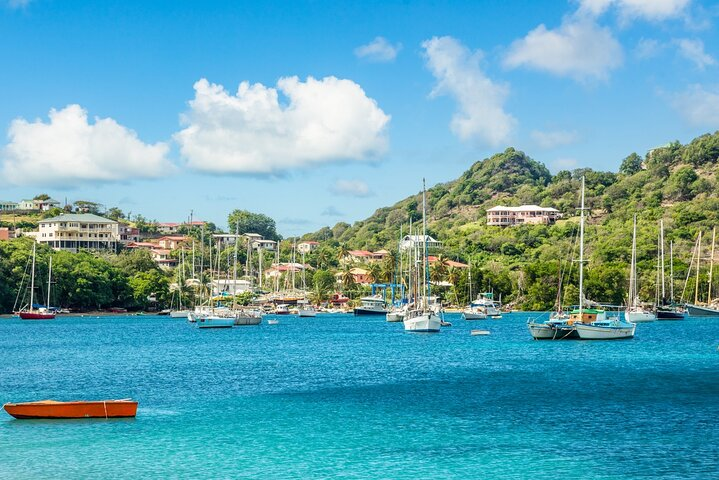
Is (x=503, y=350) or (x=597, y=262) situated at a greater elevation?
(x=597, y=262)

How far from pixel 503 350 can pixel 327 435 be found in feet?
138

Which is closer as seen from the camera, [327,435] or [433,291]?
[327,435]

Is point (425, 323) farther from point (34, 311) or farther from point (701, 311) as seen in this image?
point (34, 311)

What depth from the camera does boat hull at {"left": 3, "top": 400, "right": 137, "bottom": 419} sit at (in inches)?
1468

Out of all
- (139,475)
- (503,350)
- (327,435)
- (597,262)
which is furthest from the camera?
(597,262)

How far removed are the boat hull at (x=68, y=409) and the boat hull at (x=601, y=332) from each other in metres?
50.2

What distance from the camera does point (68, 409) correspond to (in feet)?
123

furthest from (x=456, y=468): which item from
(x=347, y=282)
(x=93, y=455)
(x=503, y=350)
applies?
(x=347, y=282)

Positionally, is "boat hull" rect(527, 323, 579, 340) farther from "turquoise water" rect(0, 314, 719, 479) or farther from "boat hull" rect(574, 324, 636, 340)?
"turquoise water" rect(0, 314, 719, 479)

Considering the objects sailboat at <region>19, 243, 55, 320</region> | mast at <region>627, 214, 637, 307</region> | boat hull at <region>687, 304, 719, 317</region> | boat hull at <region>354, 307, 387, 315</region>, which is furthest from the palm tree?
boat hull at <region>687, 304, 719, 317</region>

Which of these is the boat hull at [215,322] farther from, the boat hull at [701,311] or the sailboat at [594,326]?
the boat hull at [701,311]

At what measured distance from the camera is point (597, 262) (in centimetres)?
17162

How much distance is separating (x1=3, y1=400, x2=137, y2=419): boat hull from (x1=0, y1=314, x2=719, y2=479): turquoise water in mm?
336

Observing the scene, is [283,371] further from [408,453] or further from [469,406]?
[408,453]
